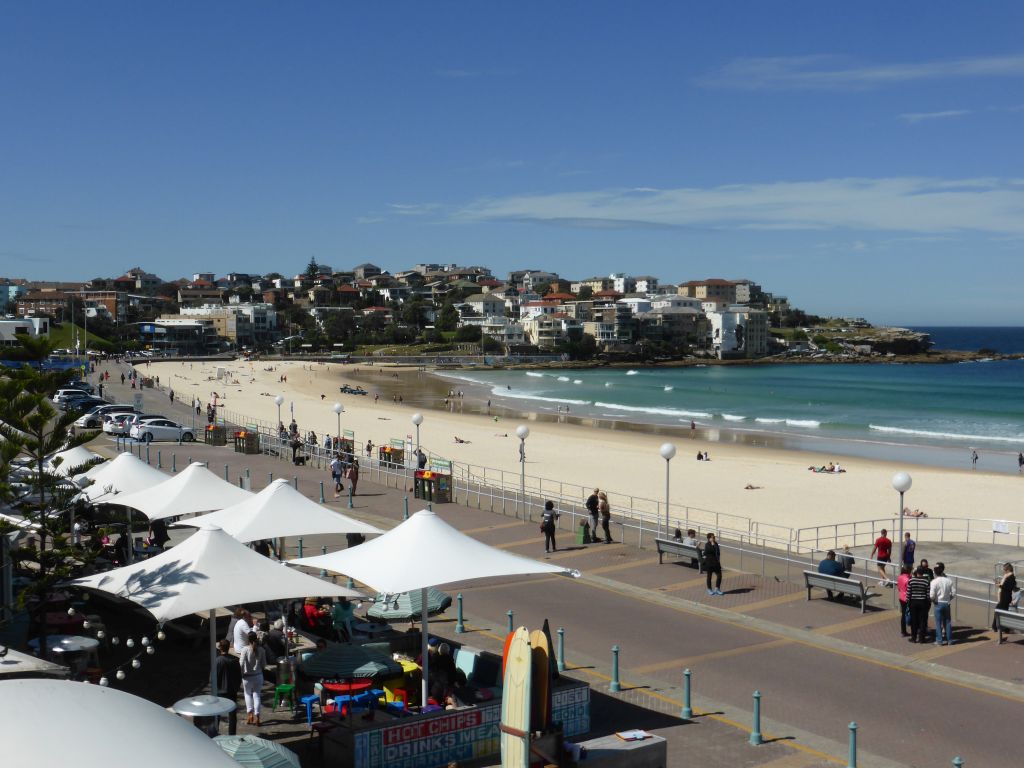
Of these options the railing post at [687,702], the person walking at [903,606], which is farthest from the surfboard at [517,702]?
the person walking at [903,606]

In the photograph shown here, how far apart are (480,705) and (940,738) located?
4659mm

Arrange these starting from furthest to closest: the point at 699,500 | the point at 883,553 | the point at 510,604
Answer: the point at 699,500 < the point at 883,553 < the point at 510,604

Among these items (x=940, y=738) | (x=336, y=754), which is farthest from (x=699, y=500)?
(x=336, y=754)

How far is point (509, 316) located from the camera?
196 metres

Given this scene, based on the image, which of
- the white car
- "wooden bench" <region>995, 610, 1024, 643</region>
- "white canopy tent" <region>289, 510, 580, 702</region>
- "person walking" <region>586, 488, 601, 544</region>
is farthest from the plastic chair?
the white car

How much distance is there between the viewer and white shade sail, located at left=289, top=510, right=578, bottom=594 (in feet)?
34.2

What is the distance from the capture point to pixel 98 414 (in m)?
40.5

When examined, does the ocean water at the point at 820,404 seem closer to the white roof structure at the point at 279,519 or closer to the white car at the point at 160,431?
the white car at the point at 160,431

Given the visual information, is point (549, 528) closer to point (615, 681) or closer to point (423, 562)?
point (615, 681)

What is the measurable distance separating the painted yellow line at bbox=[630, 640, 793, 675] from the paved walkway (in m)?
0.02

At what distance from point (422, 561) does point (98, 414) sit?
111 feet

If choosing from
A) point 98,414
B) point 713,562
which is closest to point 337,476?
point 713,562

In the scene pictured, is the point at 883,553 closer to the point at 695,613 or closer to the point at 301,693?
the point at 695,613

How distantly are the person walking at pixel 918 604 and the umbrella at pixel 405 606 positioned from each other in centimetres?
613
